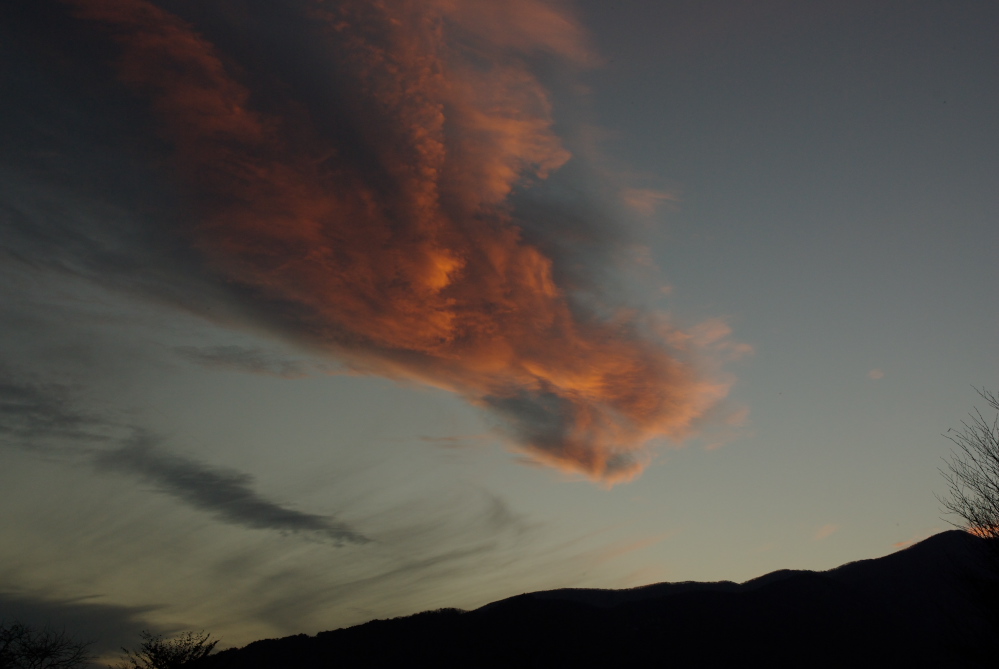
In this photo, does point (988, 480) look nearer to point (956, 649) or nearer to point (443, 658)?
point (956, 649)

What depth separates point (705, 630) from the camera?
3556 inches

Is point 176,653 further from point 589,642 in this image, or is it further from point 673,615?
point 673,615

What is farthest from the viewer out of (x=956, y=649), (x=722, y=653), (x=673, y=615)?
(x=673, y=615)

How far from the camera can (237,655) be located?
340ft

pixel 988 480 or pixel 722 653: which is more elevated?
pixel 988 480

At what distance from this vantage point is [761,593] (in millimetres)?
98375

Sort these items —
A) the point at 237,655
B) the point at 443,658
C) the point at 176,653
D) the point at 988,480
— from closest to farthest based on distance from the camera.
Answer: the point at 988,480 < the point at 176,653 < the point at 443,658 < the point at 237,655

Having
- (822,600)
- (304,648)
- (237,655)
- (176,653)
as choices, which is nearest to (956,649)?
(176,653)

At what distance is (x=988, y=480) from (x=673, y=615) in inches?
3125

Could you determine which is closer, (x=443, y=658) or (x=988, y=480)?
(x=988, y=480)

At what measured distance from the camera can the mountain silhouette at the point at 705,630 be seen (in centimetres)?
8250

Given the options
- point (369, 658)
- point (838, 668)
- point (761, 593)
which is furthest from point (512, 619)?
point (838, 668)

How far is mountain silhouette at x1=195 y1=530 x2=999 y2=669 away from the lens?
82.5m

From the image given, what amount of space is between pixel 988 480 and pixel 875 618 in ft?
254
